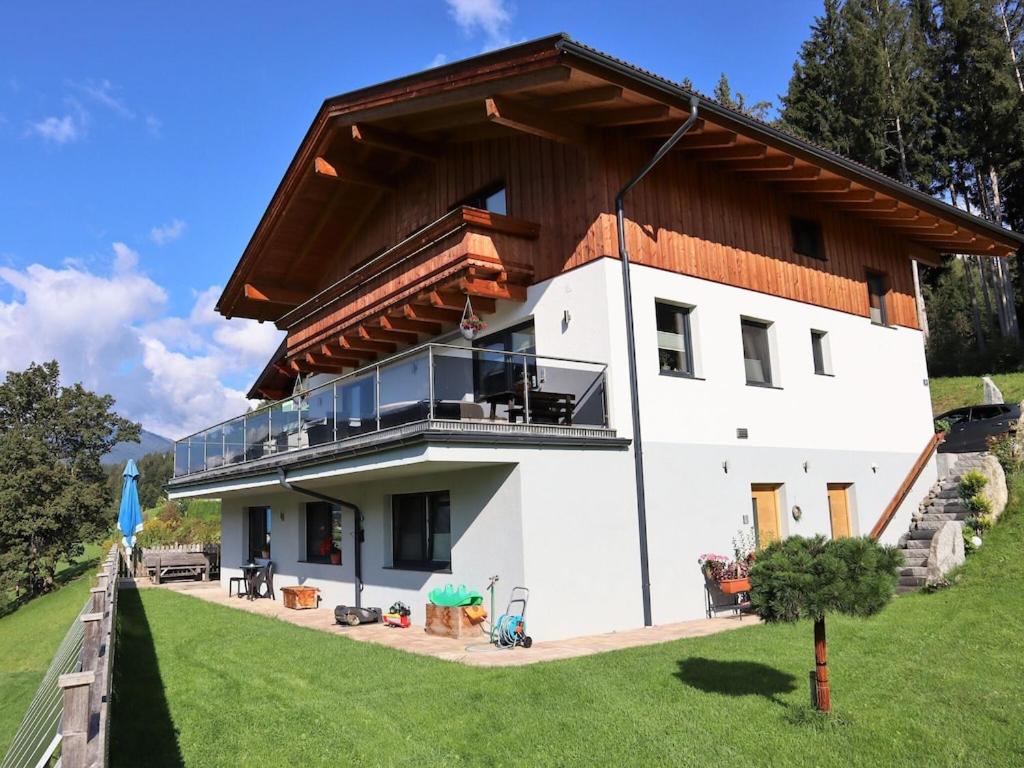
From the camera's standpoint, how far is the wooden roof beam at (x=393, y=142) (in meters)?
13.6

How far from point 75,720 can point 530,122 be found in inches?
366

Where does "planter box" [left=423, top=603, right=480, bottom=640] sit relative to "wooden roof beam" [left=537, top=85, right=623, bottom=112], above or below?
below

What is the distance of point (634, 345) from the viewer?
11.1m

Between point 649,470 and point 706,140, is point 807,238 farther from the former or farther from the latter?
point 649,470

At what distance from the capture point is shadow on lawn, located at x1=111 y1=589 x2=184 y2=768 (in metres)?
5.96

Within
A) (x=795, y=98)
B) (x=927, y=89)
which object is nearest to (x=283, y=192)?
(x=795, y=98)

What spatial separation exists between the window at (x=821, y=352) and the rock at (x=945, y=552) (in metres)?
3.51

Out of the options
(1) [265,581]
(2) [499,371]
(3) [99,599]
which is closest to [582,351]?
(2) [499,371]

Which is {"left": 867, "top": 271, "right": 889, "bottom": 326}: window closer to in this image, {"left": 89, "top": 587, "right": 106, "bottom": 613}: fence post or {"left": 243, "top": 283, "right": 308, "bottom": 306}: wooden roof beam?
{"left": 243, "top": 283, "right": 308, "bottom": 306}: wooden roof beam

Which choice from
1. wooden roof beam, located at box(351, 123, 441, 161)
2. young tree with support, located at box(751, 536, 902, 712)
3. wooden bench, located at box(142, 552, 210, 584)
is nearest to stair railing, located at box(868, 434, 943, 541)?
young tree with support, located at box(751, 536, 902, 712)

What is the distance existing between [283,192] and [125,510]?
465 inches

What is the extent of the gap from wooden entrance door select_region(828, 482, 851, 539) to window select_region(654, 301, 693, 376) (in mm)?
4296

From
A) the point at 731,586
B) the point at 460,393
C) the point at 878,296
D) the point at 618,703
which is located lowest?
the point at 618,703

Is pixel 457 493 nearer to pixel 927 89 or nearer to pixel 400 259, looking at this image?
pixel 400 259
